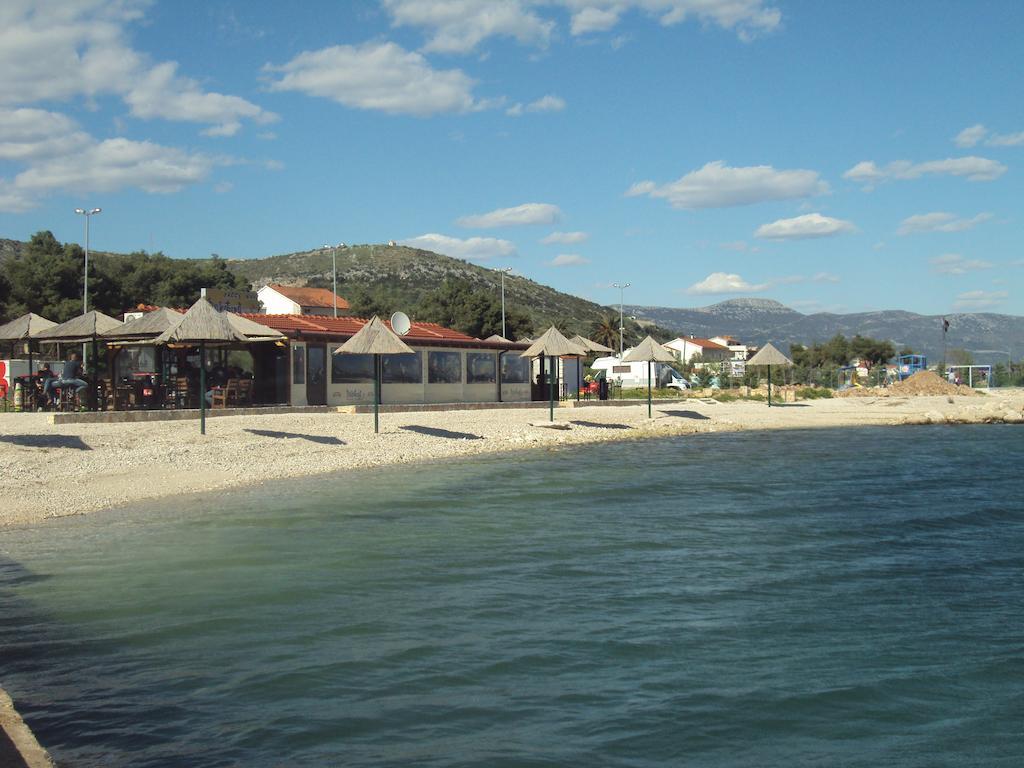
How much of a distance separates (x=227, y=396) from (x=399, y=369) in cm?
580

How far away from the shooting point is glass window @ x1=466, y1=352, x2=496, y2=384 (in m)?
31.1

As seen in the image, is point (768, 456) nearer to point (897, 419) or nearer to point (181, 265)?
point (897, 419)

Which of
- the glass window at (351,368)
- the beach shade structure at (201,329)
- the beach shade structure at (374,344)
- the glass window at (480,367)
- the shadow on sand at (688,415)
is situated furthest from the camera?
the shadow on sand at (688,415)

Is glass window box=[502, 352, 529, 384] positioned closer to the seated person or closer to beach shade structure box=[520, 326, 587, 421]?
beach shade structure box=[520, 326, 587, 421]

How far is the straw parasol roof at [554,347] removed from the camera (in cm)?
2820

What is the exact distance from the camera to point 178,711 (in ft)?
19.2

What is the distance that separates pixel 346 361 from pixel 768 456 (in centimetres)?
1175

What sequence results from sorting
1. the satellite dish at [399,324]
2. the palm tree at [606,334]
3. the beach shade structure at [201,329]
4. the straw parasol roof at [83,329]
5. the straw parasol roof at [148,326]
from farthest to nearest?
the palm tree at [606,334] → the satellite dish at [399,324] → the straw parasol roof at [83,329] → the straw parasol roof at [148,326] → the beach shade structure at [201,329]

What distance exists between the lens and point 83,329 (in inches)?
845

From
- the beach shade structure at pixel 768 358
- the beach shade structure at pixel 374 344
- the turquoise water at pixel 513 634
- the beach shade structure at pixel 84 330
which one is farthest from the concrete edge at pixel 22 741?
the beach shade structure at pixel 768 358

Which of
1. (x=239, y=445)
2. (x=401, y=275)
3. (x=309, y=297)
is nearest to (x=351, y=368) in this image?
(x=239, y=445)

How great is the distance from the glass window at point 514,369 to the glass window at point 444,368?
95.2 inches

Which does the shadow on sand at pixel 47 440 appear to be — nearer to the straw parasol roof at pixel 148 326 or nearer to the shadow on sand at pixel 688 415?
the straw parasol roof at pixel 148 326

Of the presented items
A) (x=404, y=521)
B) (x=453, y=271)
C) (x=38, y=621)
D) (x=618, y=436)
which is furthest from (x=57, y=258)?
(x=453, y=271)
